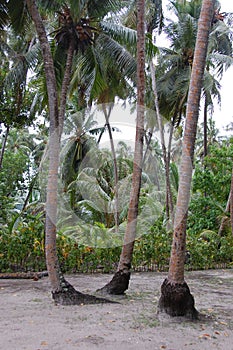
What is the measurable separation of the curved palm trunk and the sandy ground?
23 centimetres

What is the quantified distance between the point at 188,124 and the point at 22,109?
5.75 meters

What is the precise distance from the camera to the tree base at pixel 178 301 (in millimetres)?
5543

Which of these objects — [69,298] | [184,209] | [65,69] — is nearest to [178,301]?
[184,209]

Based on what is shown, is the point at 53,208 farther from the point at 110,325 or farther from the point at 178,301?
the point at 178,301

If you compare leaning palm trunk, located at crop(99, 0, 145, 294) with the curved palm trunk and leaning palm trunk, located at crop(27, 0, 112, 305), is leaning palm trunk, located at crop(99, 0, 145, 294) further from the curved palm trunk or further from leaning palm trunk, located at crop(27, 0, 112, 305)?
the curved palm trunk

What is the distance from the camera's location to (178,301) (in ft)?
18.2

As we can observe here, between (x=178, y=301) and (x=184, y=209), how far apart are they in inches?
50.7

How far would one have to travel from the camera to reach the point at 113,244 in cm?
1163

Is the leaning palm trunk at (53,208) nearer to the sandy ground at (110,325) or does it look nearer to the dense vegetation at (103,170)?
the sandy ground at (110,325)

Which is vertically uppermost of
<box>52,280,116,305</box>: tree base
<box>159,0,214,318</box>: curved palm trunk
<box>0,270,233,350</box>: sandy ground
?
<box>159,0,214,318</box>: curved palm trunk

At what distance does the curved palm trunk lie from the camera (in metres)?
5.57

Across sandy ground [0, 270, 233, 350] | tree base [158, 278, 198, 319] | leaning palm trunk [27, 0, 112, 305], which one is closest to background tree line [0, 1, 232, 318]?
leaning palm trunk [27, 0, 112, 305]

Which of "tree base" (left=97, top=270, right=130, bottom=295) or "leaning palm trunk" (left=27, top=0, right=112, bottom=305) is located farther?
"tree base" (left=97, top=270, right=130, bottom=295)

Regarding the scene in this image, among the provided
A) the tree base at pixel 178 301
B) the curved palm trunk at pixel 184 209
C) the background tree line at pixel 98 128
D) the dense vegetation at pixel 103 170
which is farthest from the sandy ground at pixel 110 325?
the dense vegetation at pixel 103 170
